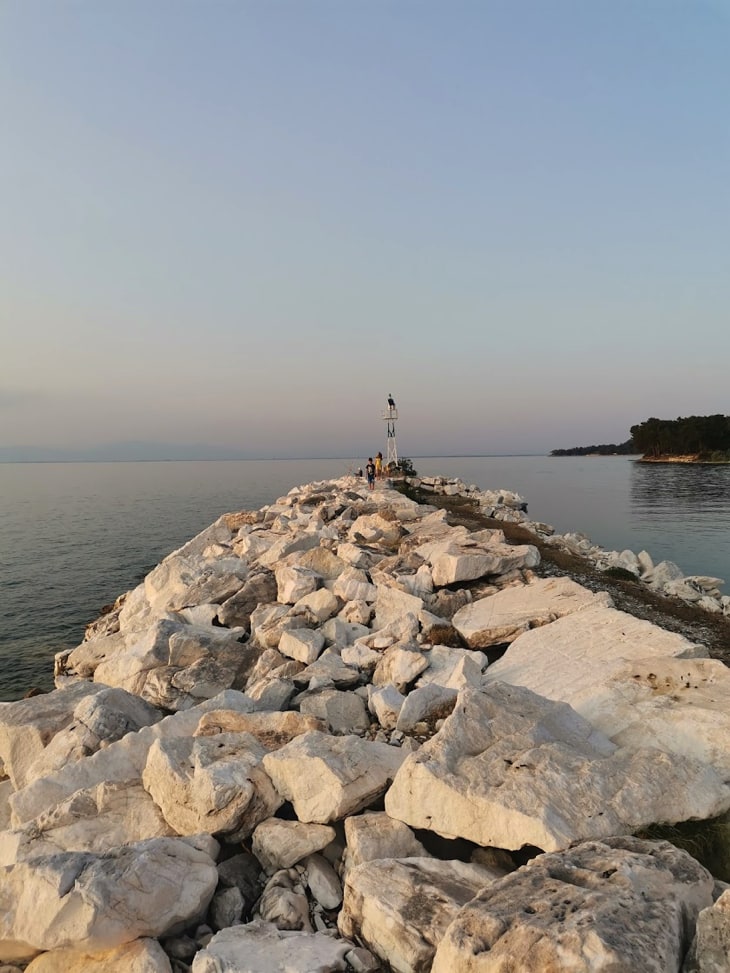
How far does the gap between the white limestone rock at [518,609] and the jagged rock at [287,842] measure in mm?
4645

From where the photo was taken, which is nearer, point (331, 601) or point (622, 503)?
point (331, 601)

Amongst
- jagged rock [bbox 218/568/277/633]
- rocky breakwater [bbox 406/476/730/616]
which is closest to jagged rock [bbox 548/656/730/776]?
rocky breakwater [bbox 406/476/730/616]

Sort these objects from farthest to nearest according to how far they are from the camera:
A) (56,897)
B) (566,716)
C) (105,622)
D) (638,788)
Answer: (105,622) < (566,716) < (638,788) < (56,897)

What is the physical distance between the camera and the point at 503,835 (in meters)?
3.92

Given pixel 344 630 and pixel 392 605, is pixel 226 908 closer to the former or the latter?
pixel 344 630

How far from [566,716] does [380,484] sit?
1167 inches

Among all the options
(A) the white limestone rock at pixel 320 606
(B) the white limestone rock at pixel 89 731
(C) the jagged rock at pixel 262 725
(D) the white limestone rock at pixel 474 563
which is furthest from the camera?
(D) the white limestone rock at pixel 474 563

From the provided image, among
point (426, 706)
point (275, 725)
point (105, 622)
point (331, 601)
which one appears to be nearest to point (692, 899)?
point (426, 706)

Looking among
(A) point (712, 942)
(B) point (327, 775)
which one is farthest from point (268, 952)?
(A) point (712, 942)

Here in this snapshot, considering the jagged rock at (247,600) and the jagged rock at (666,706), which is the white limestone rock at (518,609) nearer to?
the jagged rock at (666,706)

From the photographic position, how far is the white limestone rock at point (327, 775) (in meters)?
4.52

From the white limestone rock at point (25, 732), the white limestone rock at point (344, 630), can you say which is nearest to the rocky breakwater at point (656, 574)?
the white limestone rock at point (344, 630)

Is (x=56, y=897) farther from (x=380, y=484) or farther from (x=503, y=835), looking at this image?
(x=380, y=484)

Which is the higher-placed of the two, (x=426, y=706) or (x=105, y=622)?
(x=426, y=706)
